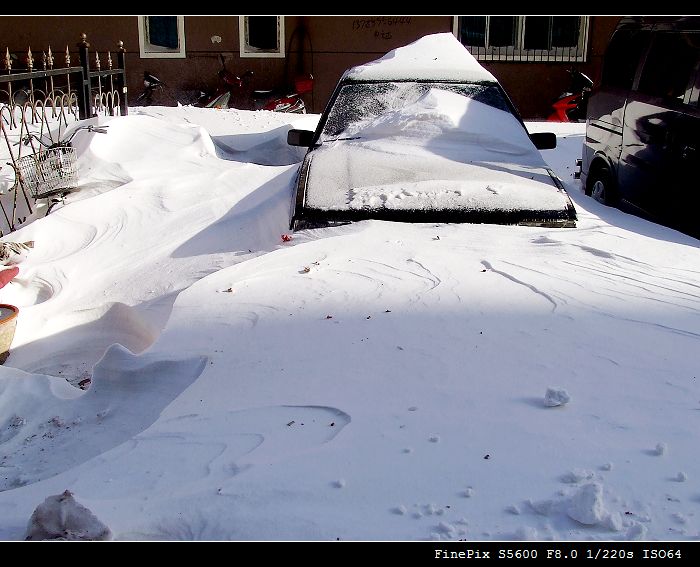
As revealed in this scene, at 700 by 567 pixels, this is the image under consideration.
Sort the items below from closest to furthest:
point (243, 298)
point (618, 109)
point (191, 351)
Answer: point (191, 351) → point (243, 298) → point (618, 109)

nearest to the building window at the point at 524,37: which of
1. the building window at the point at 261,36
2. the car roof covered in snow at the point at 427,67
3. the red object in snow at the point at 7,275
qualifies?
the building window at the point at 261,36

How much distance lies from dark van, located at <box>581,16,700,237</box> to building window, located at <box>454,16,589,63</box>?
23.7ft

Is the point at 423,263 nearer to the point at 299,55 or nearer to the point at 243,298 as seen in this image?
the point at 243,298

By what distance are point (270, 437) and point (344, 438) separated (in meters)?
0.25

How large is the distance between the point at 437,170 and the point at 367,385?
8.26 ft

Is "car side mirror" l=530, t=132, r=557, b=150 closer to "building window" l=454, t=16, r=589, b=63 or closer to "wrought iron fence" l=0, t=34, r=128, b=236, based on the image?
"wrought iron fence" l=0, t=34, r=128, b=236

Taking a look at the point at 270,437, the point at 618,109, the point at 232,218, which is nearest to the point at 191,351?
the point at 270,437

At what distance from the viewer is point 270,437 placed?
2588 millimetres

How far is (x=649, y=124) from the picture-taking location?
20.6 feet

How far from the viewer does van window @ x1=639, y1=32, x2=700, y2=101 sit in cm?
591

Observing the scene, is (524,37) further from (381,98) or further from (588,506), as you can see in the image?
(588,506)

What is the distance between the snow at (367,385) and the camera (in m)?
2.20

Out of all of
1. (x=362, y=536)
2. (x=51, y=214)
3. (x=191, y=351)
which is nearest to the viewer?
(x=362, y=536)

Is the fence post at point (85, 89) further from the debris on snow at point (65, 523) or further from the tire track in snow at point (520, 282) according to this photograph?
the debris on snow at point (65, 523)
